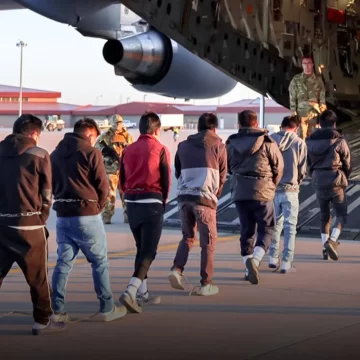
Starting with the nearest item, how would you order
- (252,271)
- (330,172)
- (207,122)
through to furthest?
(207,122) → (252,271) → (330,172)

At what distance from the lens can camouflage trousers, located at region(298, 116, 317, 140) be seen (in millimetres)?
15711

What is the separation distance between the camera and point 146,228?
7816 millimetres

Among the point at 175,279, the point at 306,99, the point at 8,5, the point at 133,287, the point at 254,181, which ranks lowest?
the point at 175,279

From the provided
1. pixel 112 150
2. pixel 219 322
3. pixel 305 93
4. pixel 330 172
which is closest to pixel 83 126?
pixel 219 322

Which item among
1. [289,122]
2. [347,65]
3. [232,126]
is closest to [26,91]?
[232,126]

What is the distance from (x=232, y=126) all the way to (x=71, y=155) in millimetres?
103990

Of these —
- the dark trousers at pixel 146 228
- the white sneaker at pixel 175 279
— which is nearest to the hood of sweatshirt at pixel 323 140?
the white sneaker at pixel 175 279

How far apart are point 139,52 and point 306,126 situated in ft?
11.5

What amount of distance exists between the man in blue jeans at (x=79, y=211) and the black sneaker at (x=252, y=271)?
2.25m

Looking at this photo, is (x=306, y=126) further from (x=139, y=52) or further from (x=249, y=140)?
(x=249, y=140)

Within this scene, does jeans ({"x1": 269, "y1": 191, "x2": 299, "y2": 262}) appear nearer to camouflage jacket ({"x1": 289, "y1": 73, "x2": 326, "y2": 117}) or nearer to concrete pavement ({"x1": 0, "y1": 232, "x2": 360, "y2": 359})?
concrete pavement ({"x1": 0, "y1": 232, "x2": 360, "y2": 359})

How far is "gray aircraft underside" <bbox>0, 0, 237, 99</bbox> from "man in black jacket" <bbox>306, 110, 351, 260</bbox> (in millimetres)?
3568

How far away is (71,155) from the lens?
7121 mm

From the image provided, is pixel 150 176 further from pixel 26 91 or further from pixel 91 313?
pixel 26 91
